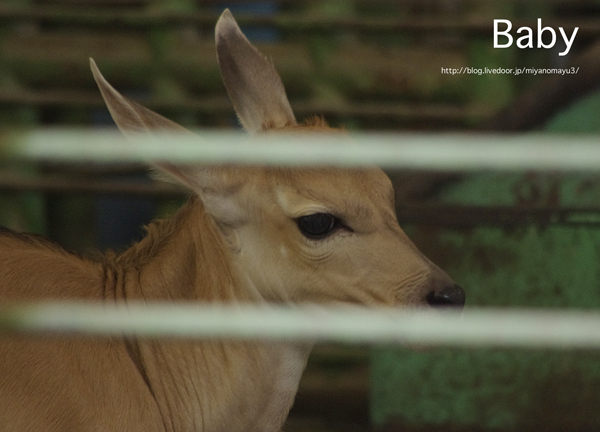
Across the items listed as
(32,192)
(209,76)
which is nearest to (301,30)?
(209,76)

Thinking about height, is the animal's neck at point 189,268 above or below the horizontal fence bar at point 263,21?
below

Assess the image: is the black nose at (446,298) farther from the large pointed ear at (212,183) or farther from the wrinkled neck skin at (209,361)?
the large pointed ear at (212,183)

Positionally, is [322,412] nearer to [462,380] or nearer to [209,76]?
[462,380]

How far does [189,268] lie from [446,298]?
0.83 metres

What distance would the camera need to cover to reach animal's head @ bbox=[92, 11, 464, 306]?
7.79 ft

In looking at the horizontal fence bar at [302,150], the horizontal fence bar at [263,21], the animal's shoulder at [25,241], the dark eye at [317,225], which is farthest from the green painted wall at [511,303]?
the horizontal fence bar at [263,21]

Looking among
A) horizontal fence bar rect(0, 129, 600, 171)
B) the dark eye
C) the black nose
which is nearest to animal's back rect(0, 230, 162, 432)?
horizontal fence bar rect(0, 129, 600, 171)

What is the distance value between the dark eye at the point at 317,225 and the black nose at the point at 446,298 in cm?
35

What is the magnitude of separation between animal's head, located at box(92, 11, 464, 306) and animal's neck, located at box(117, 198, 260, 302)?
0.06m

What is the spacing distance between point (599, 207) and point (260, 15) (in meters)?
2.53

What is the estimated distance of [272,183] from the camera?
8.10 ft

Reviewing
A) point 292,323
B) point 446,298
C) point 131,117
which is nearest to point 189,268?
point 292,323

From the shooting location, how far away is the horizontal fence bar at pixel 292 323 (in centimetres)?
229

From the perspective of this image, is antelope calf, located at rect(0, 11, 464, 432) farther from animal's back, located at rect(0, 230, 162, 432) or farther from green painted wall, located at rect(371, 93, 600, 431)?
green painted wall, located at rect(371, 93, 600, 431)
